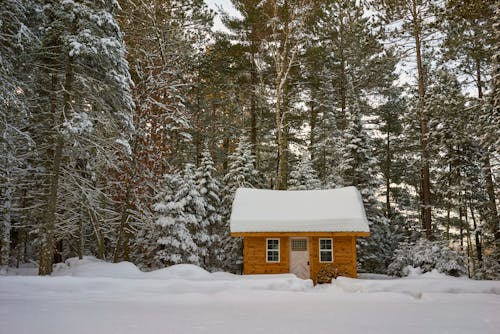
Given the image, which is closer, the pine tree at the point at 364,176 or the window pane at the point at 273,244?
the window pane at the point at 273,244

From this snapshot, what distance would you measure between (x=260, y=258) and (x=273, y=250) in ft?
2.32

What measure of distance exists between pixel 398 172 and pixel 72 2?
90.3ft

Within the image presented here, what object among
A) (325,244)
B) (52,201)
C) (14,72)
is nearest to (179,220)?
(52,201)

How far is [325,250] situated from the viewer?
16.2 m

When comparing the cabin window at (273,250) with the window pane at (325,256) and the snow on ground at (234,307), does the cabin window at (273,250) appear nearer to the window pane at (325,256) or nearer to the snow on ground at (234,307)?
the window pane at (325,256)

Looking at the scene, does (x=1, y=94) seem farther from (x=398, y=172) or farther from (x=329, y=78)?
(x=398, y=172)

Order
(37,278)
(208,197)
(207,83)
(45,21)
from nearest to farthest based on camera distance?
(37,278) < (45,21) < (208,197) < (207,83)

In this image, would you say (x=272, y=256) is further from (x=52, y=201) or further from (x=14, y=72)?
(x=14, y=72)

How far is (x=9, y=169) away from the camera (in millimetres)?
12625

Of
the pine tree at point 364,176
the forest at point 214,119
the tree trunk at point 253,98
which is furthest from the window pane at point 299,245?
the tree trunk at point 253,98

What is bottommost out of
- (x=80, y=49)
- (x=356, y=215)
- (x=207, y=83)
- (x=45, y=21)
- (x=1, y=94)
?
(x=356, y=215)

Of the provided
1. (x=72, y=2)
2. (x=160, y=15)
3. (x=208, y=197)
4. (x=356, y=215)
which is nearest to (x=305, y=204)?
(x=356, y=215)

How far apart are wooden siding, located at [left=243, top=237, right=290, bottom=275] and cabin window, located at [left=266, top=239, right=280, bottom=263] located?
0.46 ft

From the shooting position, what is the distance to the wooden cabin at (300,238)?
51.6ft
